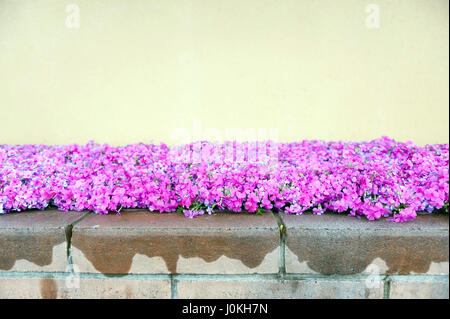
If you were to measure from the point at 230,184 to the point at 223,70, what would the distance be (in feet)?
6.26

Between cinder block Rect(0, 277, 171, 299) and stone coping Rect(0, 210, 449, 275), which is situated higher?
stone coping Rect(0, 210, 449, 275)

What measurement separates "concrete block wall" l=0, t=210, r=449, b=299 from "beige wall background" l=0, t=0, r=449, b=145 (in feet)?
6.53

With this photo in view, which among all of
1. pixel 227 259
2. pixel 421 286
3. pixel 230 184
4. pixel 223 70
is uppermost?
pixel 223 70

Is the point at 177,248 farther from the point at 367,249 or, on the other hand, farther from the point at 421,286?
the point at 421,286

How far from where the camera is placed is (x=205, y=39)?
3695 millimetres

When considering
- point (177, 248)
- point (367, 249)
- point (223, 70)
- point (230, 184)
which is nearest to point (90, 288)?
point (177, 248)

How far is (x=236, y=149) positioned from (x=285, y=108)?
3.14ft

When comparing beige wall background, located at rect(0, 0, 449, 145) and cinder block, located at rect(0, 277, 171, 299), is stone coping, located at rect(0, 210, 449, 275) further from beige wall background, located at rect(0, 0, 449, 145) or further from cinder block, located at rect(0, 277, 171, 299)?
beige wall background, located at rect(0, 0, 449, 145)

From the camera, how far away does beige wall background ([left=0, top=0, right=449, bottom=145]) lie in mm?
3676

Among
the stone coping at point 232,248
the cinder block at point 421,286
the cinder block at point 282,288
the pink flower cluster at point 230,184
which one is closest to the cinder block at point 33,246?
the stone coping at point 232,248

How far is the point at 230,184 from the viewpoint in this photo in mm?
2238

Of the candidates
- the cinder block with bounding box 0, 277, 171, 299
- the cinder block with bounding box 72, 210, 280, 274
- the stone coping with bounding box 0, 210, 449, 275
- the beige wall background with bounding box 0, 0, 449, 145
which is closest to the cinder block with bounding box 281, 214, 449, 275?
the stone coping with bounding box 0, 210, 449, 275

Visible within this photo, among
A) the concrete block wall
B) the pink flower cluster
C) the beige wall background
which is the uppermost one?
the beige wall background

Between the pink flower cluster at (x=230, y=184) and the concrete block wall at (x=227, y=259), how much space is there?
179 mm
